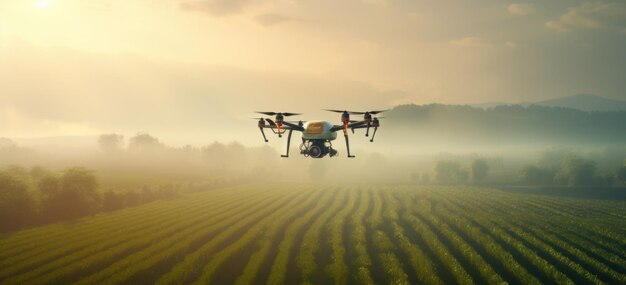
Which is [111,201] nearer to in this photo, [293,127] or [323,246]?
[323,246]

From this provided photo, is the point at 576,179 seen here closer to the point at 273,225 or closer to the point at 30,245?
the point at 273,225

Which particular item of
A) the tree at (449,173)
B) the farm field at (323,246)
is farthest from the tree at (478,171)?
the farm field at (323,246)

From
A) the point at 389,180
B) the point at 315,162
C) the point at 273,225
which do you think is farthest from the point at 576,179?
the point at 273,225

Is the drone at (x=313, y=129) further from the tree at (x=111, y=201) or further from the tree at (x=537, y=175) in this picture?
the tree at (x=537, y=175)

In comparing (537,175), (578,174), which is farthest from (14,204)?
(578,174)

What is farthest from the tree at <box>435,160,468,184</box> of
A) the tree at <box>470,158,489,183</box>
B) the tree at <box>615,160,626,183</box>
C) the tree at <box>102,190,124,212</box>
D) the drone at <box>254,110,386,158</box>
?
the drone at <box>254,110,386,158</box>
